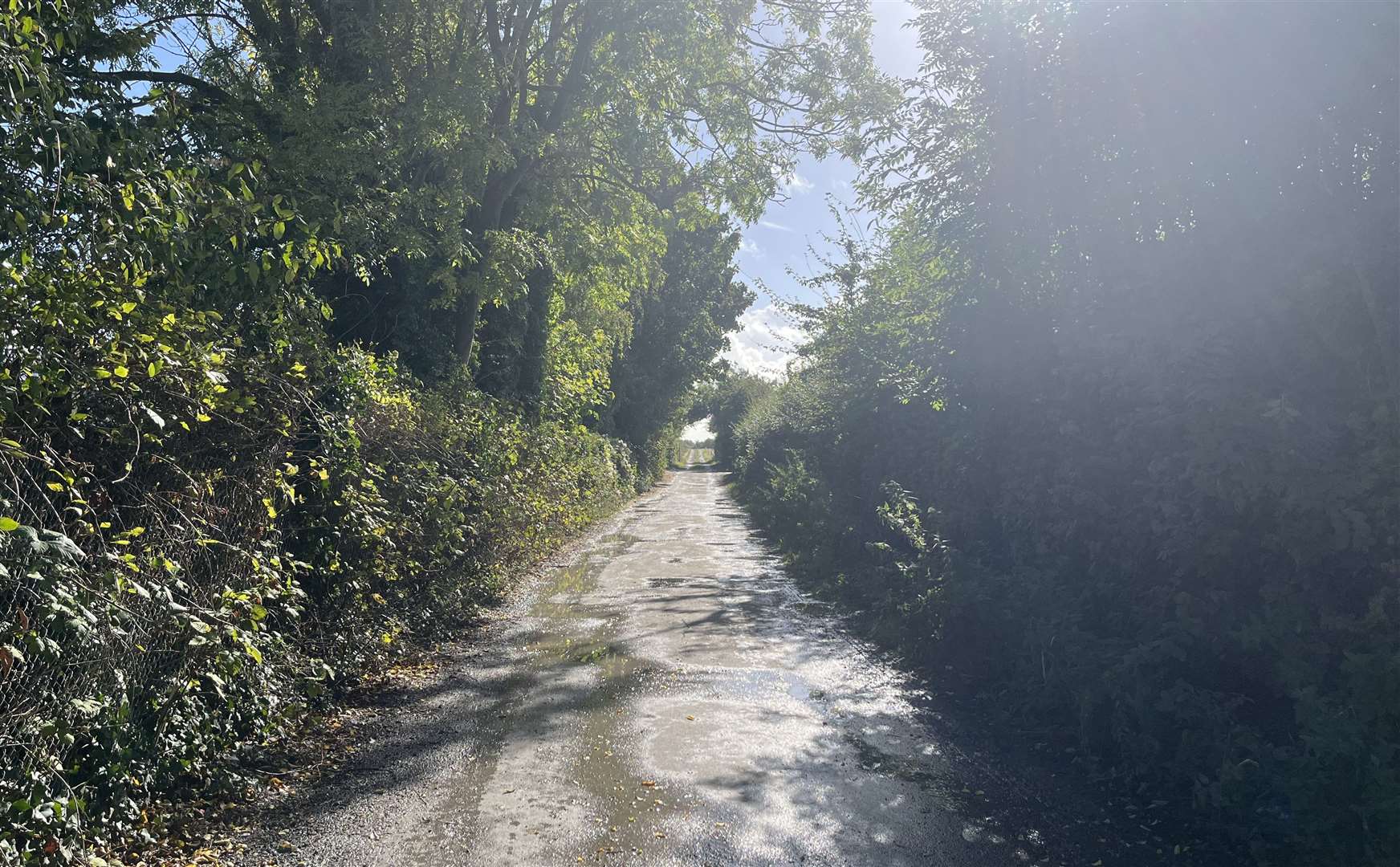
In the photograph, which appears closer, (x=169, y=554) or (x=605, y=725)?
(x=169, y=554)

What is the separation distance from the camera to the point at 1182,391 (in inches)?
233

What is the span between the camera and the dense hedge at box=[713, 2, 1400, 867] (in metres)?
4.88

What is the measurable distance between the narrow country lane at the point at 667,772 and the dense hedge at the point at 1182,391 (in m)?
1.06

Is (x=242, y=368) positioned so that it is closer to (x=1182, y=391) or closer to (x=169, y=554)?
(x=169, y=554)

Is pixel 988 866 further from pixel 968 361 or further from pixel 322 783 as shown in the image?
A: pixel 968 361

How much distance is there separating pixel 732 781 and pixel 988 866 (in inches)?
65.3

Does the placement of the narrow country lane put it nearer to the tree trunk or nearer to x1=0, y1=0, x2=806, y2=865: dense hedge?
x1=0, y1=0, x2=806, y2=865: dense hedge

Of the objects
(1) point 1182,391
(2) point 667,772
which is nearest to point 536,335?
(2) point 667,772

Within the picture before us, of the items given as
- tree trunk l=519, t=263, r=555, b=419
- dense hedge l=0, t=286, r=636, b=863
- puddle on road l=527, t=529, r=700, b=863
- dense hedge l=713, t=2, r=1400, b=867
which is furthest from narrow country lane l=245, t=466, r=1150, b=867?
tree trunk l=519, t=263, r=555, b=419

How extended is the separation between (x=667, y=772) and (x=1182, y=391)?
4.18 meters

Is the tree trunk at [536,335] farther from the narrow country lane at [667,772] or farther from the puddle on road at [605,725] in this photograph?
the narrow country lane at [667,772]

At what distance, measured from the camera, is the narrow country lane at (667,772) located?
15.6 feet

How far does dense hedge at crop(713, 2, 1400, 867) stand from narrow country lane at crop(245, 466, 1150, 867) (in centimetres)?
106

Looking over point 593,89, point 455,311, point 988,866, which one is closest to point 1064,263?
point 988,866
